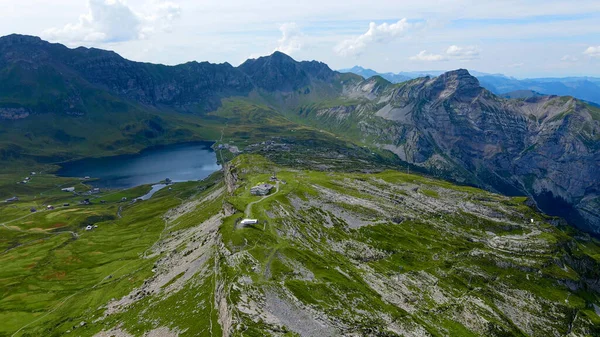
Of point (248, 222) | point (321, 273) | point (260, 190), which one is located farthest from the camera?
point (260, 190)

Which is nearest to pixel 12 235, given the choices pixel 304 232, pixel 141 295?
pixel 141 295

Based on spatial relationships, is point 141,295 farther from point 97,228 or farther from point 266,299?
point 97,228

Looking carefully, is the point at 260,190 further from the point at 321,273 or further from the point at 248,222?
the point at 321,273

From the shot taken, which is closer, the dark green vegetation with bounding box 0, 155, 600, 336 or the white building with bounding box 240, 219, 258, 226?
the dark green vegetation with bounding box 0, 155, 600, 336

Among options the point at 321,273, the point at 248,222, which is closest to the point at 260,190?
the point at 248,222

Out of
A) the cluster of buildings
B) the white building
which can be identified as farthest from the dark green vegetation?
the cluster of buildings

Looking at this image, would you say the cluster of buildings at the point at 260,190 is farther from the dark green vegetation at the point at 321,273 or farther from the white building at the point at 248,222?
the white building at the point at 248,222

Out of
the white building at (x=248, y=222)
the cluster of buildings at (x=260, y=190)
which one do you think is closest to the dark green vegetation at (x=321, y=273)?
the white building at (x=248, y=222)

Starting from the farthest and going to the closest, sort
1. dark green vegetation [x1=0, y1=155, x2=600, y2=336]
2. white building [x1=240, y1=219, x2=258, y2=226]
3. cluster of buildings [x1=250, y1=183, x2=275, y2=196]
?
cluster of buildings [x1=250, y1=183, x2=275, y2=196] < white building [x1=240, y1=219, x2=258, y2=226] < dark green vegetation [x1=0, y1=155, x2=600, y2=336]

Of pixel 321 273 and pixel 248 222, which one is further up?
pixel 248 222

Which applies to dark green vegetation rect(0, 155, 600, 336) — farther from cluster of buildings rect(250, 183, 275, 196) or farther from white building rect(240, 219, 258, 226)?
cluster of buildings rect(250, 183, 275, 196)
